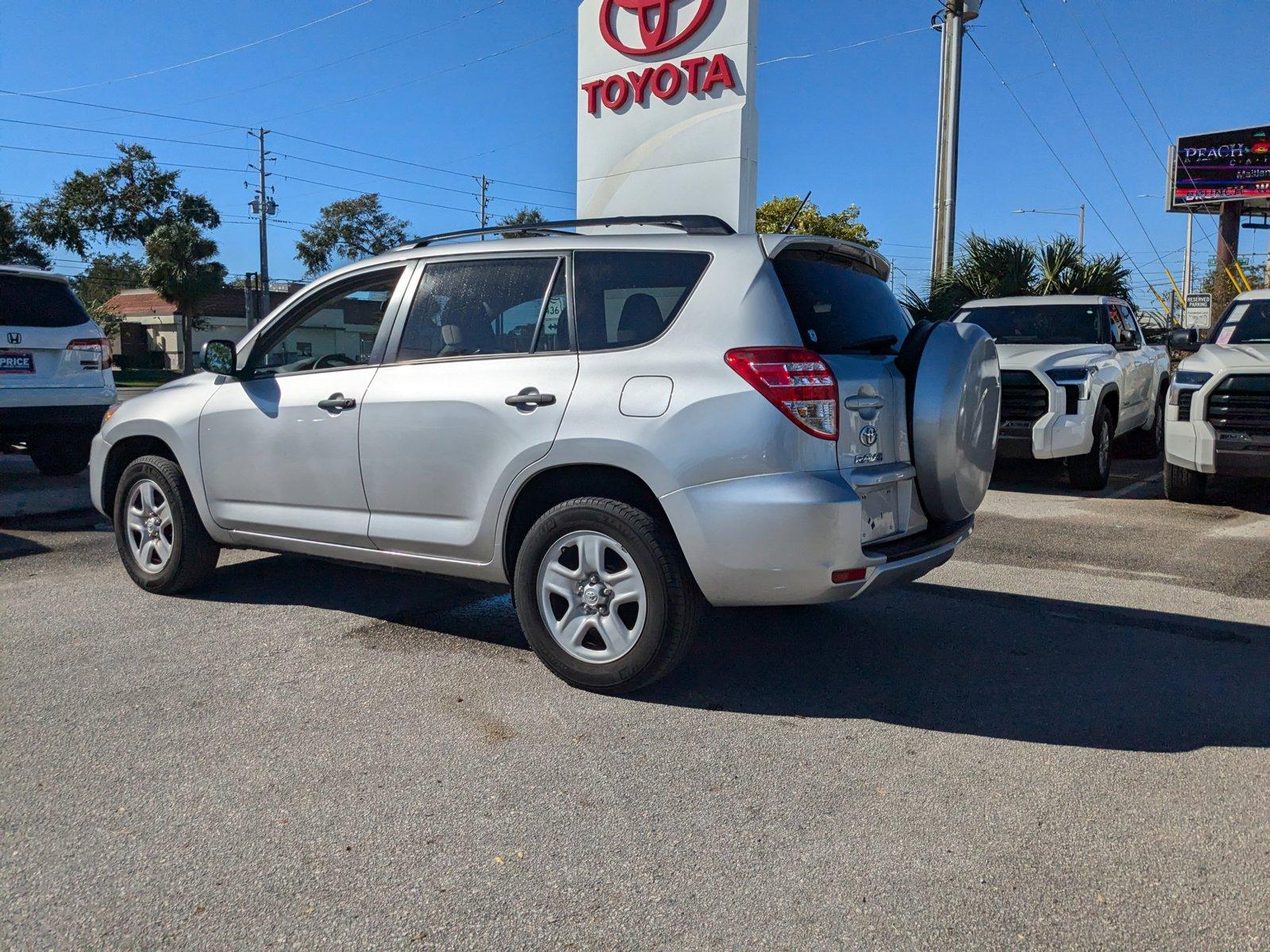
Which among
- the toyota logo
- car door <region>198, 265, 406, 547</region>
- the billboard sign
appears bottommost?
car door <region>198, 265, 406, 547</region>

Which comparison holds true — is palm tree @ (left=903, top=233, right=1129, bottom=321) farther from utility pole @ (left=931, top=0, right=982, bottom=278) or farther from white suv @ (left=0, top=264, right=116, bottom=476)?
white suv @ (left=0, top=264, right=116, bottom=476)

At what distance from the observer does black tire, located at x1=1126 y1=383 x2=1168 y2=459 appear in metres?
13.0

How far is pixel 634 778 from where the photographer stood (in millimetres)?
3391

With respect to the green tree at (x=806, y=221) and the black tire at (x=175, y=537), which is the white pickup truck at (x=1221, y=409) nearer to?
the black tire at (x=175, y=537)

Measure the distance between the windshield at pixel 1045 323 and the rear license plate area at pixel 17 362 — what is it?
9.25 m

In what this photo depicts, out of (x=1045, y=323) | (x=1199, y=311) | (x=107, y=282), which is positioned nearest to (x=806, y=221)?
(x=1199, y=311)

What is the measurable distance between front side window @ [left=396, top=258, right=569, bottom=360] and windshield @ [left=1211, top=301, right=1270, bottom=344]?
7706 mm

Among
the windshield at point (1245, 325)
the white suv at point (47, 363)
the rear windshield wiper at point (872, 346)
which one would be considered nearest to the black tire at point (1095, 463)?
the windshield at point (1245, 325)

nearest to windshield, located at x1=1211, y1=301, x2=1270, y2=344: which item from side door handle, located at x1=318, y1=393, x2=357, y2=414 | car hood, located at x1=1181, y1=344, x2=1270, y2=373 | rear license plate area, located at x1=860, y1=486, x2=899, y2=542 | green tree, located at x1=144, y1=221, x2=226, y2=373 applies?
car hood, located at x1=1181, y1=344, x2=1270, y2=373

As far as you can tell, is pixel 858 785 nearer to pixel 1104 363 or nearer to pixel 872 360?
pixel 872 360

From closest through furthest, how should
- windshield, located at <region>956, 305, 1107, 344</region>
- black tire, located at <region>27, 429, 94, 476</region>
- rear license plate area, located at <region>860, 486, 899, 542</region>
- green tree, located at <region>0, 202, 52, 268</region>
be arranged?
rear license plate area, located at <region>860, 486, 899, 542</region> < black tire, located at <region>27, 429, 94, 476</region> < windshield, located at <region>956, 305, 1107, 344</region> < green tree, located at <region>0, 202, 52, 268</region>

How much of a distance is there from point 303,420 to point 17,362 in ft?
17.9

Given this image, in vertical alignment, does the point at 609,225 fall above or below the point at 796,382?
above

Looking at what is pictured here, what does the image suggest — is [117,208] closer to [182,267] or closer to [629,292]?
[182,267]
